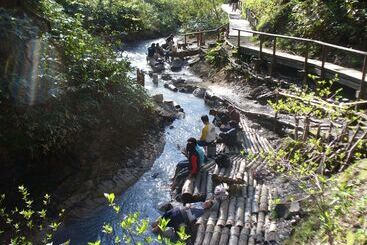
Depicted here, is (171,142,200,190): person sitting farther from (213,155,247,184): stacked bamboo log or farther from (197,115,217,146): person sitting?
(197,115,217,146): person sitting

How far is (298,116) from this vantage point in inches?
432

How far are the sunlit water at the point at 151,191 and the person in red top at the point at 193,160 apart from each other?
3.38 feet

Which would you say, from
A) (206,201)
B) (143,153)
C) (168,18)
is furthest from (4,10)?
(168,18)

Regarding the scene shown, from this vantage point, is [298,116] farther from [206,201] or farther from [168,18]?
[168,18]

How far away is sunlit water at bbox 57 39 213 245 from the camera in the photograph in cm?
886

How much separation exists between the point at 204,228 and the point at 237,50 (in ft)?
43.6

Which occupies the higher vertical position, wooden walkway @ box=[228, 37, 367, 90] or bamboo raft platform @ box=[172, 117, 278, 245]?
wooden walkway @ box=[228, 37, 367, 90]

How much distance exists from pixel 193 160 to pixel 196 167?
238mm

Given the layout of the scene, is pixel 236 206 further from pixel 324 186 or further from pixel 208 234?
pixel 324 186

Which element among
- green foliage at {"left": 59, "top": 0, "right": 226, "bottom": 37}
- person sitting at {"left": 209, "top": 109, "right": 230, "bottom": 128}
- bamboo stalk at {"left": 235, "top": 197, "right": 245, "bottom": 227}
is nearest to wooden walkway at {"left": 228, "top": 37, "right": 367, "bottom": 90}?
person sitting at {"left": 209, "top": 109, "right": 230, "bottom": 128}

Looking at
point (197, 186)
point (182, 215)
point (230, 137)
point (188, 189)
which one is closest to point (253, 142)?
point (230, 137)

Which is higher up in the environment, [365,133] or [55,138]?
[365,133]

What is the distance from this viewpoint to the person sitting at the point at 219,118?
554 inches

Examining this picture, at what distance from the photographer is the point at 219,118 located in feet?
49.4
